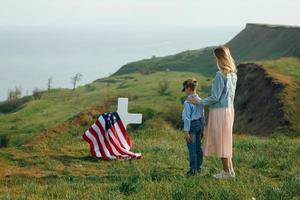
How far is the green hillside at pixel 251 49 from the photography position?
65.9 meters

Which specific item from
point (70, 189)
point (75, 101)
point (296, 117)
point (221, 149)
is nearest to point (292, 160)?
point (221, 149)

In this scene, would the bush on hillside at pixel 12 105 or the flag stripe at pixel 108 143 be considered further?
the bush on hillside at pixel 12 105

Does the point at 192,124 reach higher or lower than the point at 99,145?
higher

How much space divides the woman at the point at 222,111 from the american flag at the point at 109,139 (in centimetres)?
290

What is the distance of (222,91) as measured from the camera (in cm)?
995

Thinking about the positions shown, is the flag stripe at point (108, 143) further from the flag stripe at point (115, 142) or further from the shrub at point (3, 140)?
the shrub at point (3, 140)

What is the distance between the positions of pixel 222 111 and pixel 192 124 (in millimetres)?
701

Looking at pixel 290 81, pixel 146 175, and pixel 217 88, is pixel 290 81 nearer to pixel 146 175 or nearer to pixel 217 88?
pixel 217 88

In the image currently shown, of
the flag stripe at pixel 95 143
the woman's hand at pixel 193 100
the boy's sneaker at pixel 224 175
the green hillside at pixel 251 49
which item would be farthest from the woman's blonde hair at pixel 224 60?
the green hillside at pixel 251 49

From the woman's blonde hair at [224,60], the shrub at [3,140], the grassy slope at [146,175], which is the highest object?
the woman's blonde hair at [224,60]

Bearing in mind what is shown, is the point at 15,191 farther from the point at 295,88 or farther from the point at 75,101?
the point at 75,101

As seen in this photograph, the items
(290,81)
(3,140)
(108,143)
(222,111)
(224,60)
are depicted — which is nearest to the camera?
(224,60)

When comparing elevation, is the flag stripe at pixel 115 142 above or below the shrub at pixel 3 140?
above

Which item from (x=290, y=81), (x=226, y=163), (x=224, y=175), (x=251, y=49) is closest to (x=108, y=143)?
(x=226, y=163)
